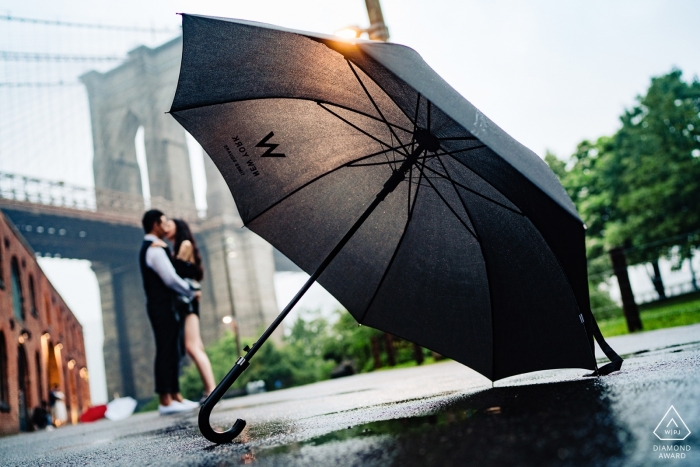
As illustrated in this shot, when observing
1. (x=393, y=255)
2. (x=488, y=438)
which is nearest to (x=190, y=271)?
(x=393, y=255)

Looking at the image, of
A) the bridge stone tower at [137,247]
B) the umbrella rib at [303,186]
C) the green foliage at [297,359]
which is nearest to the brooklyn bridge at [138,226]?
the bridge stone tower at [137,247]

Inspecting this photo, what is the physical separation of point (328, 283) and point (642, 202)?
29.1 meters

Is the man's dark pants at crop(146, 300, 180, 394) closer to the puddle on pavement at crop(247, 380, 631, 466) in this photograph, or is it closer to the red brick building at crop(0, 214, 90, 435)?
the puddle on pavement at crop(247, 380, 631, 466)

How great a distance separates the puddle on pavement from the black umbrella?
19.0 inches

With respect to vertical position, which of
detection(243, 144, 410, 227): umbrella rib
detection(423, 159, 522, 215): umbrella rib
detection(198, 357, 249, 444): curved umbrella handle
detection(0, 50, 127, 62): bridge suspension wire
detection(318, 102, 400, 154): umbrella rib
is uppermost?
detection(0, 50, 127, 62): bridge suspension wire

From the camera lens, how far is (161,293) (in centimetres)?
561

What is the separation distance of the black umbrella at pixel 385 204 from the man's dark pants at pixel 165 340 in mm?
2814

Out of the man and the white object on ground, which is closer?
the man

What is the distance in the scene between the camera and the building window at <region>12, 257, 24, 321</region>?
2006cm

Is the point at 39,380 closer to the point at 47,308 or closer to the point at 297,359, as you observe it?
→ the point at 47,308

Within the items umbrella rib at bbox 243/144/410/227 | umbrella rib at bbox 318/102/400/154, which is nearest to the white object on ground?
umbrella rib at bbox 243/144/410/227

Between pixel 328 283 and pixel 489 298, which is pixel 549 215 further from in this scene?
pixel 328 283

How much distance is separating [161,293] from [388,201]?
3.25 meters

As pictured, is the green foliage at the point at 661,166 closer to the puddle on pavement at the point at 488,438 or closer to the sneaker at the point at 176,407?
the sneaker at the point at 176,407
